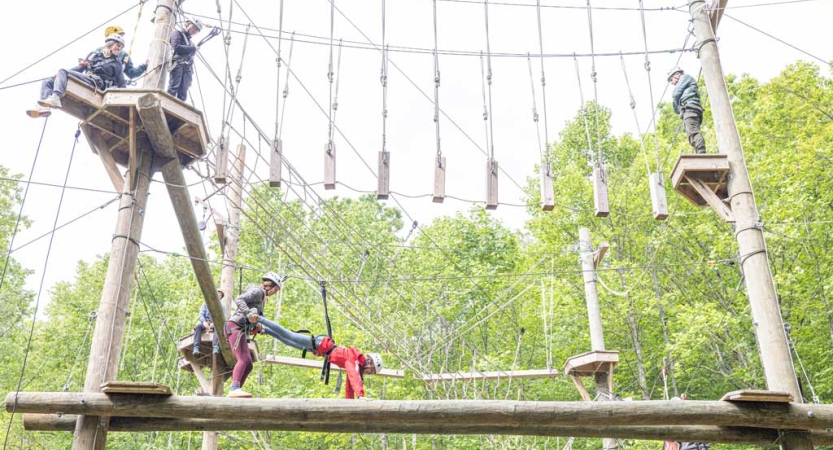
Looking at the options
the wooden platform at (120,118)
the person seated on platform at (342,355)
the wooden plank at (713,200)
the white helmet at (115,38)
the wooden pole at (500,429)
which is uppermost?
the white helmet at (115,38)

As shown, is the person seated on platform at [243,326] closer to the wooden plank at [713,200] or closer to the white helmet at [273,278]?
the white helmet at [273,278]

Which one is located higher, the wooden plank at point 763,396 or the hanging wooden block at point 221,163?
the hanging wooden block at point 221,163

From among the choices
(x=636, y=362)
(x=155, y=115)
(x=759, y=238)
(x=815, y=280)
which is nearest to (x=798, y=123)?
(x=815, y=280)

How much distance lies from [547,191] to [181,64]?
10.6 feet

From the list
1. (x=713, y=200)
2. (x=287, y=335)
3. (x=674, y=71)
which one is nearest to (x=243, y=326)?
(x=287, y=335)

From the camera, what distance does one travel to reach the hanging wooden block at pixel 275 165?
20.1 ft

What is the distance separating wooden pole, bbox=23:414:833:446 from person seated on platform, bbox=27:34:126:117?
7.23ft

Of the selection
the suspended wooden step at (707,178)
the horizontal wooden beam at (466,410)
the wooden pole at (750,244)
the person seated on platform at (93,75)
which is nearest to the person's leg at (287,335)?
the horizontal wooden beam at (466,410)

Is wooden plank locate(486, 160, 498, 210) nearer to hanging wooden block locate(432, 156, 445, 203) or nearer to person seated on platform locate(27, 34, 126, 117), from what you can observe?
hanging wooden block locate(432, 156, 445, 203)

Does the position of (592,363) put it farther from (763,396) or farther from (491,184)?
(763,396)

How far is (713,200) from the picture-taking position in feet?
19.9

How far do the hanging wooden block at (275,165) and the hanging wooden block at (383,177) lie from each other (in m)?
0.80

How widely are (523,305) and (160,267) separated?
9.71 meters

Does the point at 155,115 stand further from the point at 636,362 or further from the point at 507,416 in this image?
the point at 636,362
